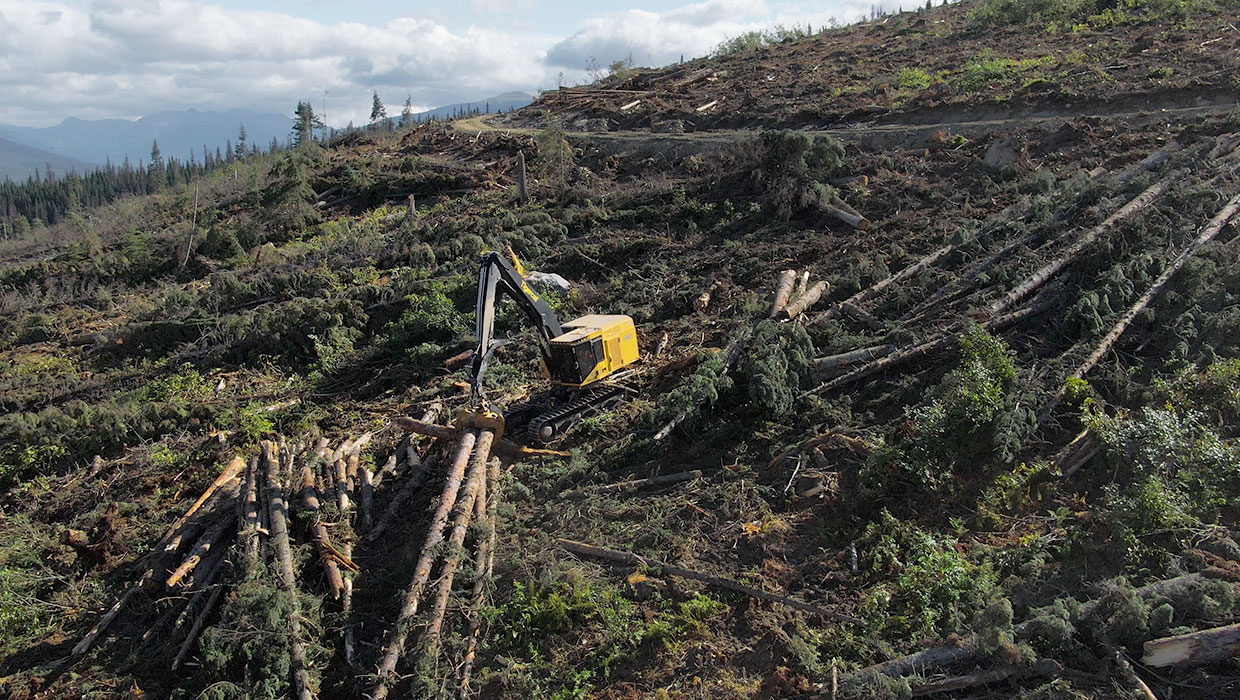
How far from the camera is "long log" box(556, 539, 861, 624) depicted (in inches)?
314

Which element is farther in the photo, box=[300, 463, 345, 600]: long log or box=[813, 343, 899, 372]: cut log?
box=[813, 343, 899, 372]: cut log

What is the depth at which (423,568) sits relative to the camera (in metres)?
8.78

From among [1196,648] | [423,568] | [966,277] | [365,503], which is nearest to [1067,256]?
[966,277]

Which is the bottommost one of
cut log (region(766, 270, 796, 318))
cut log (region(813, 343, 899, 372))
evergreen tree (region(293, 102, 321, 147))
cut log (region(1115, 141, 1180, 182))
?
cut log (region(813, 343, 899, 372))

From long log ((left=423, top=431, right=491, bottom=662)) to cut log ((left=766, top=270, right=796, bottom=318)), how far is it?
6149mm

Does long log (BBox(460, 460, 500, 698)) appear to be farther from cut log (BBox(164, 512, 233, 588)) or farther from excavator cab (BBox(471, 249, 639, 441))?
cut log (BBox(164, 512, 233, 588))

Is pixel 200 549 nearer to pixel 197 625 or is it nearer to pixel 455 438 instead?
pixel 197 625

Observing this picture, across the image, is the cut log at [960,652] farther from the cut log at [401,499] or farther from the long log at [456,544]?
the cut log at [401,499]

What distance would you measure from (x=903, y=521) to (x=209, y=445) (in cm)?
Result: 1172

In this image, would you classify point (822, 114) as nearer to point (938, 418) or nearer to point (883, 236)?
point (883, 236)

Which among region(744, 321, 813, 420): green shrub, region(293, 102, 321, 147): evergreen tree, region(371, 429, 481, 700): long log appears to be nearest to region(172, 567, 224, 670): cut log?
region(371, 429, 481, 700): long log

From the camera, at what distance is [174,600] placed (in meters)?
9.30

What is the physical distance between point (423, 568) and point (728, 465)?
4514mm

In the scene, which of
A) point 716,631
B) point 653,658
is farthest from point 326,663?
point 716,631
